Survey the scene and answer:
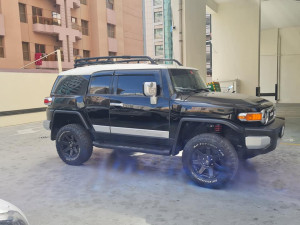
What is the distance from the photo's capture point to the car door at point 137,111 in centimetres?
470

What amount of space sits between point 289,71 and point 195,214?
20389mm

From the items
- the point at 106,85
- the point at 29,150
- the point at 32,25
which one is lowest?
the point at 29,150

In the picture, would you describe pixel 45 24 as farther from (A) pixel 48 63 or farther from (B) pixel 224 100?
(B) pixel 224 100

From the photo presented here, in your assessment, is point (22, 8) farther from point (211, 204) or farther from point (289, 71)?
point (211, 204)

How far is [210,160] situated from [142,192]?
1.13 metres

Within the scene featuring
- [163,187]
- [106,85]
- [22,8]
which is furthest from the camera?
[22,8]

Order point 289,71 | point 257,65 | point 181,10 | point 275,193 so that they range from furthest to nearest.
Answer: point 289,71 < point 257,65 < point 181,10 < point 275,193

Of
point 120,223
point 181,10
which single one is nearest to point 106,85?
point 120,223

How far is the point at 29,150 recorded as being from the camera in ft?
23.4

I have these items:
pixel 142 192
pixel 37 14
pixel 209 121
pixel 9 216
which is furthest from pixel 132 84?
pixel 37 14

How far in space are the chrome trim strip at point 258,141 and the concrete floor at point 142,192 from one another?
0.68m

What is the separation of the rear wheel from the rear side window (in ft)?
2.21

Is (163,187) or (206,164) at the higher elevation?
(206,164)

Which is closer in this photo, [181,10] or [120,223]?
[120,223]
